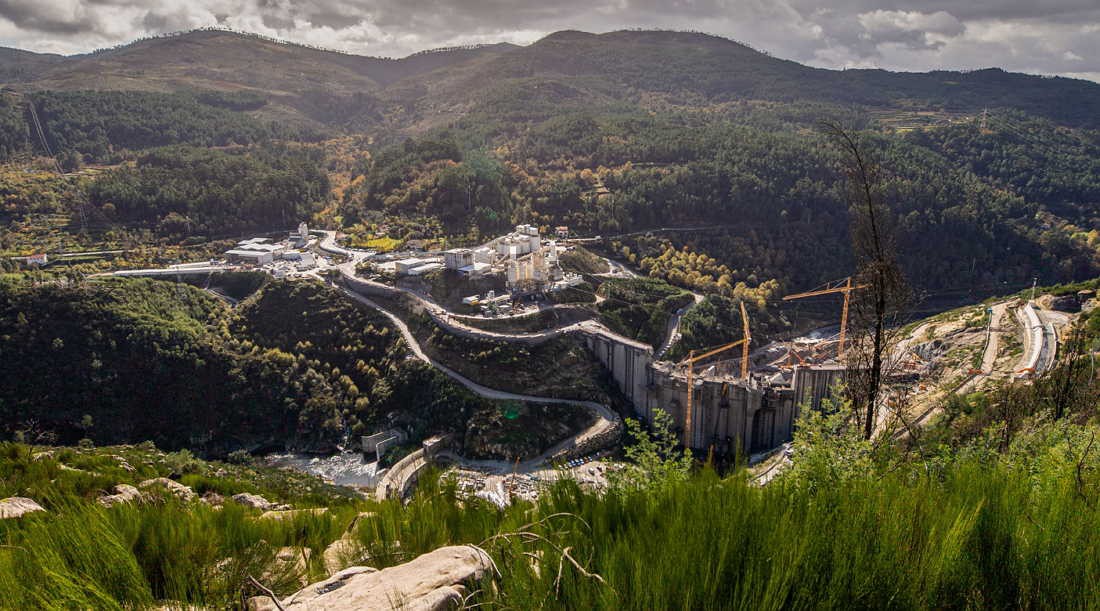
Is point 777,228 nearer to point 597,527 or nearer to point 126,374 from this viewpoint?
point 126,374

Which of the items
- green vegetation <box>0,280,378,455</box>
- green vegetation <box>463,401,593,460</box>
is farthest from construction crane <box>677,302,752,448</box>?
green vegetation <box>0,280,378,455</box>

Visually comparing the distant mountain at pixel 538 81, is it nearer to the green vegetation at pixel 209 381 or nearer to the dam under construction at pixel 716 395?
the green vegetation at pixel 209 381

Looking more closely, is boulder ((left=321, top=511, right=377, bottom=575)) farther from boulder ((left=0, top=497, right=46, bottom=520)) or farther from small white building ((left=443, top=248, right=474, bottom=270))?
small white building ((left=443, top=248, right=474, bottom=270))

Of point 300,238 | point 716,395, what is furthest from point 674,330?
point 300,238

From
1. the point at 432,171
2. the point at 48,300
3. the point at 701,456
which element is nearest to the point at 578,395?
the point at 701,456

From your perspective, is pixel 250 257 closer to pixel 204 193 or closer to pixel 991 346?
pixel 204 193

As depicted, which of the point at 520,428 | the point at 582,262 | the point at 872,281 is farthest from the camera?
the point at 582,262
